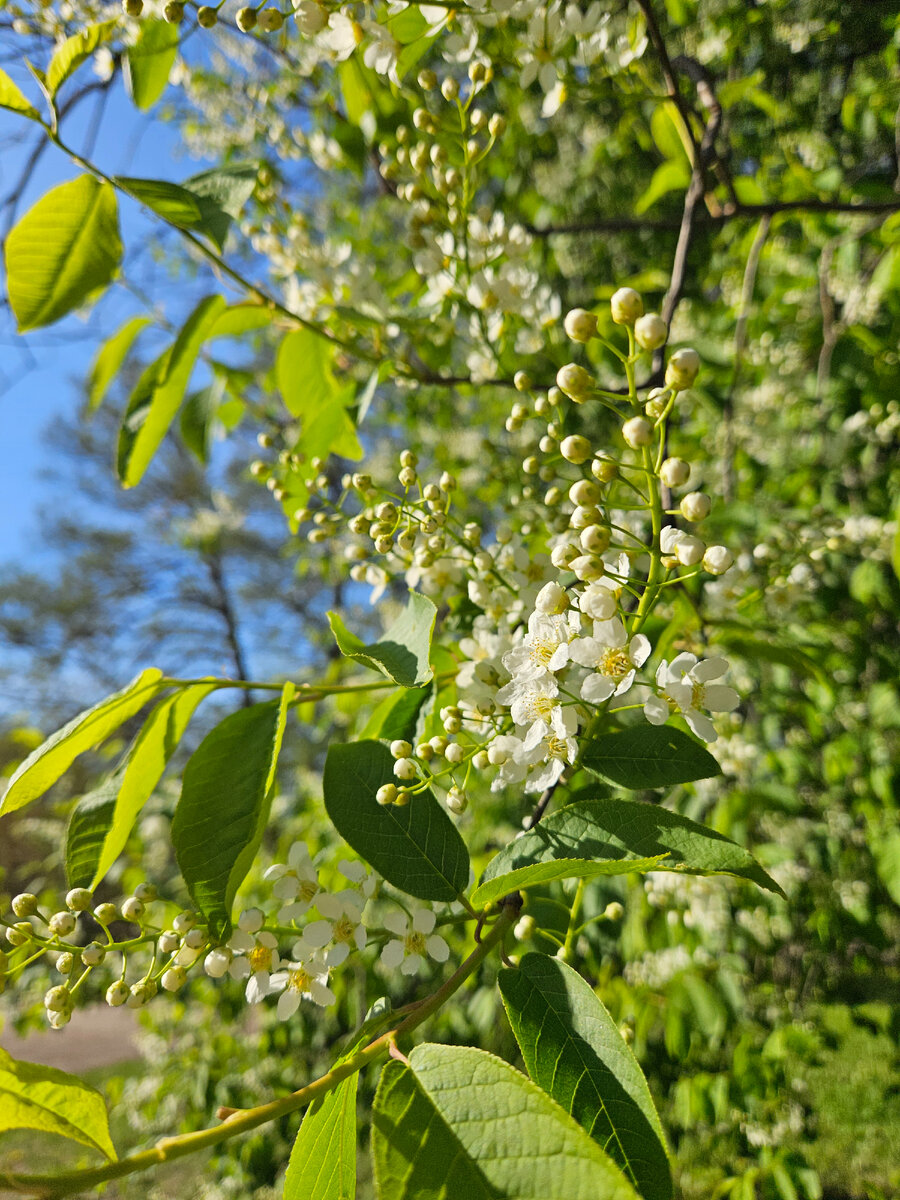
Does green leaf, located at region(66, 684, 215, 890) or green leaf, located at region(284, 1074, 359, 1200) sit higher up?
green leaf, located at region(66, 684, 215, 890)

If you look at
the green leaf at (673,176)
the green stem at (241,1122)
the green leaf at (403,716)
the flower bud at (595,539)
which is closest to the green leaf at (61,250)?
the green leaf at (403,716)

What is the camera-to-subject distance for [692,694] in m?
0.68

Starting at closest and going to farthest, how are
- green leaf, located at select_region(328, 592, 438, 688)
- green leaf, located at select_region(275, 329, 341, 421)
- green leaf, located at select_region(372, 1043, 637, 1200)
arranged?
green leaf, located at select_region(372, 1043, 637, 1200), green leaf, located at select_region(328, 592, 438, 688), green leaf, located at select_region(275, 329, 341, 421)

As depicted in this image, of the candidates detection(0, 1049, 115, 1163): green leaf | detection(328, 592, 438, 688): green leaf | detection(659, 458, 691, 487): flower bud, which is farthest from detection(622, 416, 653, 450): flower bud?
detection(0, 1049, 115, 1163): green leaf

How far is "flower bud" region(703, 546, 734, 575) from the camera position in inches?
23.7

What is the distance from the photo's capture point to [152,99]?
3.41 ft

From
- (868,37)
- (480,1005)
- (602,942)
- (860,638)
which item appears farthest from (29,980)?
(868,37)

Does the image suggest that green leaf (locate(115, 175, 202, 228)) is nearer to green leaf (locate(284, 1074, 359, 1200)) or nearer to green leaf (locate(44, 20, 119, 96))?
green leaf (locate(44, 20, 119, 96))

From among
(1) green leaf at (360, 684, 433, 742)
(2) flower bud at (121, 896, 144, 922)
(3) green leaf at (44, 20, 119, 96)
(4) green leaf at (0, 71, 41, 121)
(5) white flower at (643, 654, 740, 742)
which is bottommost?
(2) flower bud at (121, 896, 144, 922)

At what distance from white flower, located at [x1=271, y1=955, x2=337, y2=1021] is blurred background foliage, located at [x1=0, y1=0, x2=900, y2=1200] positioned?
0.34 m

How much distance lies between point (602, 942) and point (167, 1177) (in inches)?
158

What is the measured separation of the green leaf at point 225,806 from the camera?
0.62 metres

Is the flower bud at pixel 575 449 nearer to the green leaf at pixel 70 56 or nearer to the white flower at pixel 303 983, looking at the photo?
the white flower at pixel 303 983

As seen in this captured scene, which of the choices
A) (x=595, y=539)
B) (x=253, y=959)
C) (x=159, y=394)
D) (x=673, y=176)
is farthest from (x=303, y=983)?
(x=673, y=176)
